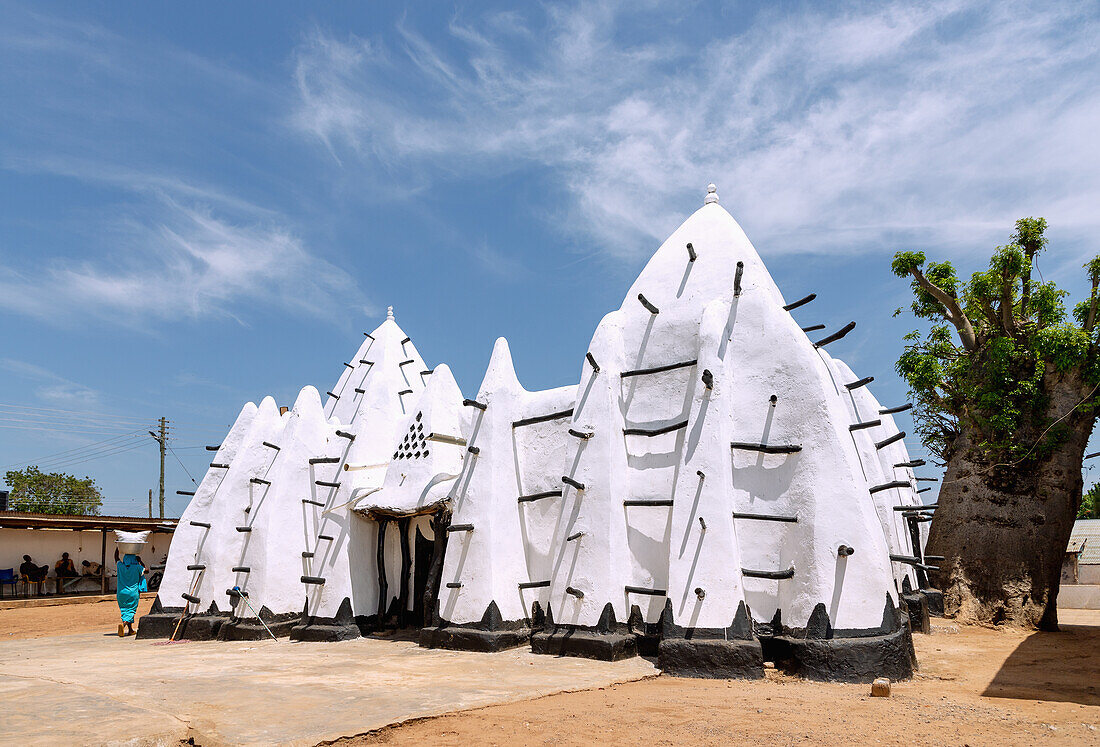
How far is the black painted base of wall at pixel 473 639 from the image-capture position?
9.58 meters

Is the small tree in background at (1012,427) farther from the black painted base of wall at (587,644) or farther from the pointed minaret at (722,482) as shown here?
the black painted base of wall at (587,644)

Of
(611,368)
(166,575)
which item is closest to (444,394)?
(611,368)

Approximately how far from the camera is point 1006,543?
42.8 feet

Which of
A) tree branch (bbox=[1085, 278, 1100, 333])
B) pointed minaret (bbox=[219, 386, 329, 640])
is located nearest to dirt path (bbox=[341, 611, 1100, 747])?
tree branch (bbox=[1085, 278, 1100, 333])

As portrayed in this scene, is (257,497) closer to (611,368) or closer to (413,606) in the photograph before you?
(413,606)

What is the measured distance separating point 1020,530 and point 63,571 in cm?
2610

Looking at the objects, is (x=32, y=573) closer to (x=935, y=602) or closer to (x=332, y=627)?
(x=332, y=627)

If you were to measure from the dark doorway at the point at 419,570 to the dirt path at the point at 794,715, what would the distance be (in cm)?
576

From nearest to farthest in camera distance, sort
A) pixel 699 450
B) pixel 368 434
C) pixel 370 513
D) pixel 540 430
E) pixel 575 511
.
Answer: pixel 699 450, pixel 575 511, pixel 540 430, pixel 370 513, pixel 368 434

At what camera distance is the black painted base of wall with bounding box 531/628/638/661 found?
28.2 feet

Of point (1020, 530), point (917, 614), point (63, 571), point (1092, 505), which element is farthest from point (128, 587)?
point (1092, 505)

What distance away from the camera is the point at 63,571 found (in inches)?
922

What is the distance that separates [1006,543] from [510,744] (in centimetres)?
1138

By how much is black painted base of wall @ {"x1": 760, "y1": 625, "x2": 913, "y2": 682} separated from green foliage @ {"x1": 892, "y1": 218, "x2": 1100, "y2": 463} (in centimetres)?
727
